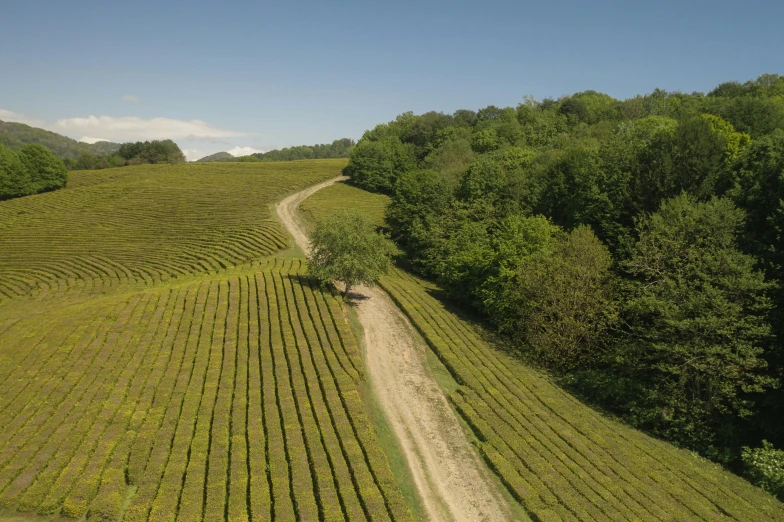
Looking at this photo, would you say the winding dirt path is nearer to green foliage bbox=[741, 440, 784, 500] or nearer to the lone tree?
the lone tree

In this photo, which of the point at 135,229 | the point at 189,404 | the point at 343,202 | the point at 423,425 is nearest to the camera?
the point at 189,404

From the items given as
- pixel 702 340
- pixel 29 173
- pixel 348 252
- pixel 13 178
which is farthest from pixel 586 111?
pixel 13 178

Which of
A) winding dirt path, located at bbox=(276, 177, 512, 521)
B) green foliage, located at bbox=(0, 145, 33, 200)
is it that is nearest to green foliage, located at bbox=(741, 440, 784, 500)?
winding dirt path, located at bbox=(276, 177, 512, 521)

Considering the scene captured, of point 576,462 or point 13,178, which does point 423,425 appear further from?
point 13,178

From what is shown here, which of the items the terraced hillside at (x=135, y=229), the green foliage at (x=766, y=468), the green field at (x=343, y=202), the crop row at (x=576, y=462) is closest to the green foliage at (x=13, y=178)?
the terraced hillside at (x=135, y=229)

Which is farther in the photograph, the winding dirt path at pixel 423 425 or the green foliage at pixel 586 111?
the green foliage at pixel 586 111

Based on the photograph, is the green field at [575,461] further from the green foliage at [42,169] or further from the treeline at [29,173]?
the green foliage at [42,169]

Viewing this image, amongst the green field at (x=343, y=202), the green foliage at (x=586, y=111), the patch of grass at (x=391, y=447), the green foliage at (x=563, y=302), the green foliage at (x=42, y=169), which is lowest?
the patch of grass at (x=391, y=447)
